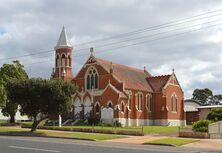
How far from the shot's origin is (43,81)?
41.0 metres

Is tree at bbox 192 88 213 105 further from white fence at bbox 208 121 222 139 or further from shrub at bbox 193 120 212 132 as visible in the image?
white fence at bbox 208 121 222 139

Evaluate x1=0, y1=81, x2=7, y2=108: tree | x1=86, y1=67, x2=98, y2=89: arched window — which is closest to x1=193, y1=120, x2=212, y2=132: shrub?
x1=0, y1=81, x2=7, y2=108: tree

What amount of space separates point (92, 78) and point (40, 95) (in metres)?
27.1

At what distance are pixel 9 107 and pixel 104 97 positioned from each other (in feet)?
46.3

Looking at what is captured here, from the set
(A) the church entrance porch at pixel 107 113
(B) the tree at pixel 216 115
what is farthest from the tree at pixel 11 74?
(B) the tree at pixel 216 115

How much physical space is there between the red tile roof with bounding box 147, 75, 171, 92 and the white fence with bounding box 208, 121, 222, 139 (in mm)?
31852

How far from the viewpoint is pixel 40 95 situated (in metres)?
40.0

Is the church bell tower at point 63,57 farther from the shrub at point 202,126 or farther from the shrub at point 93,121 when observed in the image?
the shrub at point 202,126

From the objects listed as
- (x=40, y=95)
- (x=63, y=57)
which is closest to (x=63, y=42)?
(x=63, y=57)

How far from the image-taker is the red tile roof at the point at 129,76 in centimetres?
6475

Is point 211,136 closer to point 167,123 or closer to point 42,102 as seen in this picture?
point 42,102

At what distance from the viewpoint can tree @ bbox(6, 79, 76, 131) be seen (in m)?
40.0

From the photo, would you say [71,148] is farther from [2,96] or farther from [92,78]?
[92,78]

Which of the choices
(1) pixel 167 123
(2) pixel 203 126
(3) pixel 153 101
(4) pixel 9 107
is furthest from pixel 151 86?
(2) pixel 203 126
